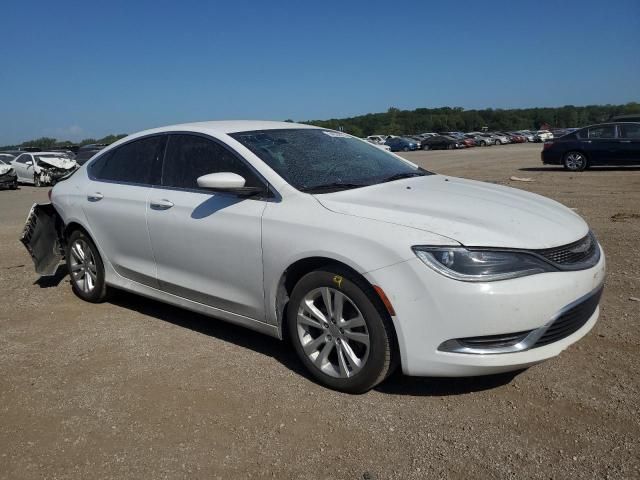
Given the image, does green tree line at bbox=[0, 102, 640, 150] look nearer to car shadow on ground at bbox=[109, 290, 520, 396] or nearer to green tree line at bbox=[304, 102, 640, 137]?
green tree line at bbox=[304, 102, 640, 137]

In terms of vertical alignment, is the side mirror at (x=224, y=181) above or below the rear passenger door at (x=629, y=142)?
below

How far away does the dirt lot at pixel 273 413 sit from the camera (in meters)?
2.73

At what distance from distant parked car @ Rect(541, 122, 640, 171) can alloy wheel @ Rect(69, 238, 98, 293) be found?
15.6 m

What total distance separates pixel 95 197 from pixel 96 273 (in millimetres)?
692

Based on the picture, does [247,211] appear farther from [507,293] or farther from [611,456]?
[611,456]

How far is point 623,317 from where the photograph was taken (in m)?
4.33


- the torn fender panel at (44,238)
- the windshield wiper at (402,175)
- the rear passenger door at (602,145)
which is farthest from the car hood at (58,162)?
the windshield wiper at (402,175)

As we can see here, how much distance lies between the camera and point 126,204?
4633 millimetres

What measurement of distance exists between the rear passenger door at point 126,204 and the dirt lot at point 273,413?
1.82 feet

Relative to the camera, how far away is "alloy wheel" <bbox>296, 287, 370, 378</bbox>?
3.27 m

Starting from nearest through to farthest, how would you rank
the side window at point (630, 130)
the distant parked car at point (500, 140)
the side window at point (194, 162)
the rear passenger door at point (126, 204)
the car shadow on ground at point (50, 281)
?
the side window at point (194, 162) < the rear passenger door at point (126, 204) < the car shadow on ground at point (50, 281) < the side window at point (630, 130) < the distant parked car at point (500, 140)

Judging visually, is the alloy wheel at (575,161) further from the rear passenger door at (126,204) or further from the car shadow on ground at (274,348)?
the rear passenger door at (126,204)

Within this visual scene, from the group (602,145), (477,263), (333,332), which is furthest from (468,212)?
(602,145)

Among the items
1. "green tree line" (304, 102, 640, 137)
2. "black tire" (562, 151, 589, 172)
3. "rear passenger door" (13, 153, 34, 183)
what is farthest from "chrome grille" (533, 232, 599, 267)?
"green tree line" (304, 102, 640, 137)
